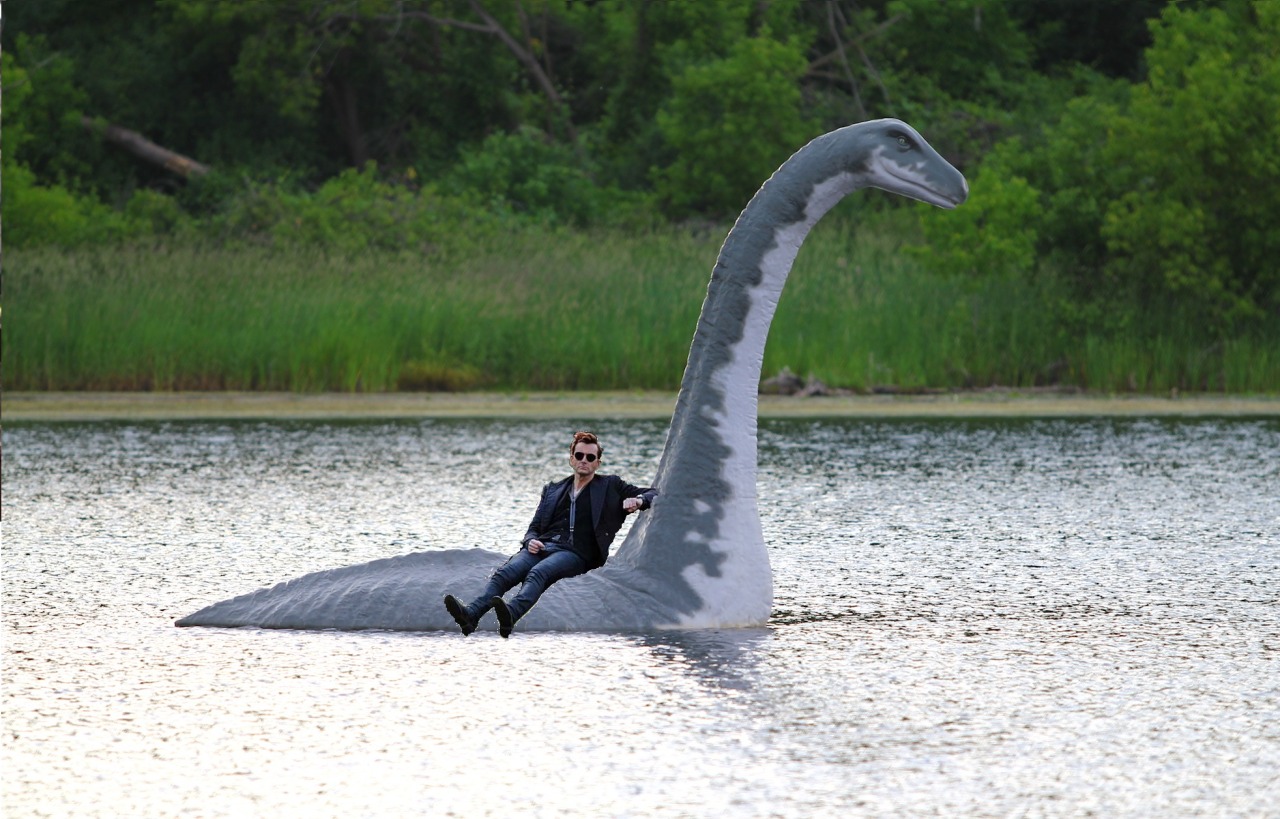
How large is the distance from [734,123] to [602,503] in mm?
23652

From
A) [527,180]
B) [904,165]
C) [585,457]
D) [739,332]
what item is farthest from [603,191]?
[585,457]

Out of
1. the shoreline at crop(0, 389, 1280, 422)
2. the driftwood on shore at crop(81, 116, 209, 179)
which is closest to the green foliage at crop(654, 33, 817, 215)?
the driftwood on shore at crop(81, 116, 209, 179)

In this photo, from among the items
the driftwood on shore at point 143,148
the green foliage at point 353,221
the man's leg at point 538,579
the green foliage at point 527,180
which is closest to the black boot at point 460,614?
the man's leg at point 538,579

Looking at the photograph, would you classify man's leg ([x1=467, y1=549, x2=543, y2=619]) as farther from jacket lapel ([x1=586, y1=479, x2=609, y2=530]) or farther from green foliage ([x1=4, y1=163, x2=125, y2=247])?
green foliage ([x1=4, y1=163, x2=125, y2=247])

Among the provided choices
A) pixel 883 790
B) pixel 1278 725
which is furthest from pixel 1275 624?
pixel 883 790

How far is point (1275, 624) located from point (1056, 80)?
28200 mm

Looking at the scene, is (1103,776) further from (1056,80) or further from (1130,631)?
(1056,80)

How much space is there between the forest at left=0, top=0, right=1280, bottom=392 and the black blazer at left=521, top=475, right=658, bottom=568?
12.7 metres

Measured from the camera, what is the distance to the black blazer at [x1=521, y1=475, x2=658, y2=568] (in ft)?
23.0

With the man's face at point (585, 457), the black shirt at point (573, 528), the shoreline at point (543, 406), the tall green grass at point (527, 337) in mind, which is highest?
the tall green grass at point (527, 337)

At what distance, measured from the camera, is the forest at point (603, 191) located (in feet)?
66.0

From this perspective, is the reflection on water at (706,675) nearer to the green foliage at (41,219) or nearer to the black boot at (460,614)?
the black boot at (460,614)

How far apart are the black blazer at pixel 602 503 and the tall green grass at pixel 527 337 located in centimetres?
1256

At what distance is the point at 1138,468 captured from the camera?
1324cm
